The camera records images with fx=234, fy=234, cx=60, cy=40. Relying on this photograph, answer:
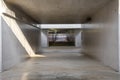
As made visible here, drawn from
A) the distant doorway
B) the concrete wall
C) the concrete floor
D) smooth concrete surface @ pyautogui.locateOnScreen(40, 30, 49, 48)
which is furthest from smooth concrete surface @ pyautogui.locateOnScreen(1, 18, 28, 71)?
the distant doorway

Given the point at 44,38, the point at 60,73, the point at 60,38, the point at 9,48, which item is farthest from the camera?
the point at 60,38

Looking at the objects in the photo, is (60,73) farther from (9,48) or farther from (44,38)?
(44,38)

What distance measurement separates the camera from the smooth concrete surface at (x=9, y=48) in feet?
25.8

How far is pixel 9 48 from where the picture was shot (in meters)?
8.64

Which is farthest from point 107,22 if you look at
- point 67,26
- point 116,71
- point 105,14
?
point 67,26

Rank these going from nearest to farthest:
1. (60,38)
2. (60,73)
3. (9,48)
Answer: (60,73)
(9,48)
(60,38)

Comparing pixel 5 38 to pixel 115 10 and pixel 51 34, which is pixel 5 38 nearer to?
pixel 115 10

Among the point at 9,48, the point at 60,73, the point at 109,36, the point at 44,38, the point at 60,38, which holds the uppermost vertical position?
the point at 60,38

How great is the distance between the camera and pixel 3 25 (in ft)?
25.5

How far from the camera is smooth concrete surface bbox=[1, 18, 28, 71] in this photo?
310 inches

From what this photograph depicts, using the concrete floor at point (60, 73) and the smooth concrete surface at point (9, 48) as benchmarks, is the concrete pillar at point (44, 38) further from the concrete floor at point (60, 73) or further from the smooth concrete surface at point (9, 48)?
the concrete floor at point (60, 73)

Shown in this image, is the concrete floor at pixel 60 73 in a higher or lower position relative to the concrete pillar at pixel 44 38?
lower

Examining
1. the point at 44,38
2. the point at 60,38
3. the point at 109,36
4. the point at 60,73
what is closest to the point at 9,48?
the point at 60,73

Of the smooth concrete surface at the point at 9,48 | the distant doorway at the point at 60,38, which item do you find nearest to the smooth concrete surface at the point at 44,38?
the distant doorway at the point at 60,38
